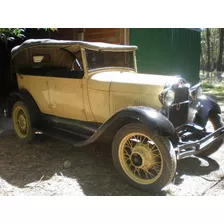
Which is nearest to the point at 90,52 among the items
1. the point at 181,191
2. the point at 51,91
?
the point at 51,91

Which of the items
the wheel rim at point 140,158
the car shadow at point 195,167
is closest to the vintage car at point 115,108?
the wheel rim at point 140,158

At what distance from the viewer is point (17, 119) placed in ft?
15.5

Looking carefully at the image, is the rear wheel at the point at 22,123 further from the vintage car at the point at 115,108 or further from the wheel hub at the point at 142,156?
the wheel hub at the point at 142,156

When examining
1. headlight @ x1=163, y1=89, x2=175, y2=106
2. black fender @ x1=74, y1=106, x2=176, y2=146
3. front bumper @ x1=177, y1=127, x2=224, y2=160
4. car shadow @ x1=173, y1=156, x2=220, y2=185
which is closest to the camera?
black fender @ x1=74, y1=106, x2=176, y2=146

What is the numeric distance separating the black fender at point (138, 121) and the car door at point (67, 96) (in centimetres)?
74

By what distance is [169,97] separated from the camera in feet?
10.4

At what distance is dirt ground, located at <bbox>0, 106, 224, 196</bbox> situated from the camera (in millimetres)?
2982

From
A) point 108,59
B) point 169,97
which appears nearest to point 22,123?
point 108,59

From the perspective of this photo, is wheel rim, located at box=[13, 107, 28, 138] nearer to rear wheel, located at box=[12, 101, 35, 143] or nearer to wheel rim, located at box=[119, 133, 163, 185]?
rear wheel, located at box=[12, 101, 35, 143]

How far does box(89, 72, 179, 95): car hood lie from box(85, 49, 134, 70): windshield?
0.20 m

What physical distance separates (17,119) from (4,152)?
0.71m

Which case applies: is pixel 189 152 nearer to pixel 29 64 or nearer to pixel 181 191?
pixel 181 191

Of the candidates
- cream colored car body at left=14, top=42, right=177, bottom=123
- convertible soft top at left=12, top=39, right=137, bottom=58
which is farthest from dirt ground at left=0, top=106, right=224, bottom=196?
convertible soft top at left=12, top=39, right=137, bottom=58

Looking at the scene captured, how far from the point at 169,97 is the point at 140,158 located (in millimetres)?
801
